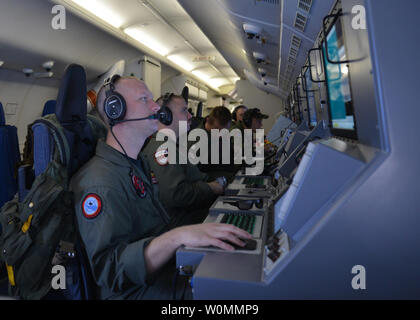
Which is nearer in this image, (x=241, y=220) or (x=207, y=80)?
(x=241, y=220)

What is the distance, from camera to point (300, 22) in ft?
9.31

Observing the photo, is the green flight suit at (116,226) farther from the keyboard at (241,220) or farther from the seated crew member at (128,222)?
the keyboard at (241,220)

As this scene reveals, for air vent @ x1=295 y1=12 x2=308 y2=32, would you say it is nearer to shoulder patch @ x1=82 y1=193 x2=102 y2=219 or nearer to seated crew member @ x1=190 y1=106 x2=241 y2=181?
seated crew member @ x1=190 y1=106 x2=241 y2=181

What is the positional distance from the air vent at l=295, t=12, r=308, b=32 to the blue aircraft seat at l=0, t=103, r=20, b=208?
11.7ft

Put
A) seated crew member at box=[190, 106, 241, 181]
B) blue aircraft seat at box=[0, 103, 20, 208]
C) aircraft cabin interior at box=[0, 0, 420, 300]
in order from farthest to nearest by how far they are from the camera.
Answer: seated crew member at box=[190, 106, 241, 181] < blue aircraft seat at box=[0, 103, 20, 208] < aircraft cabin interior at box=[0, 0, 420, 300]

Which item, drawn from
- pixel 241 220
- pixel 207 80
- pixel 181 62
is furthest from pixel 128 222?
pixel 207 80

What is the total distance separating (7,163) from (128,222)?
314cm

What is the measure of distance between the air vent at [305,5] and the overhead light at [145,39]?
481 cm

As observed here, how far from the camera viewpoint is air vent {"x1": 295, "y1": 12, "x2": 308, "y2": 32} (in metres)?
2.68

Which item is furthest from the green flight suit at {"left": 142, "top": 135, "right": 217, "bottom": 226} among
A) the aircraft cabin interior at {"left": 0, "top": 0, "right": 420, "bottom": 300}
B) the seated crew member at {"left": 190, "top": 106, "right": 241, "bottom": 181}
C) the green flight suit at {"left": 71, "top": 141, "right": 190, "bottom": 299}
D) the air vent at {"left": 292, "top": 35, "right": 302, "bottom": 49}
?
the air vent at {"left": 292, "top": 35, "right": 302, "bottom": 49}

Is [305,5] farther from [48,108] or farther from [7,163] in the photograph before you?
[48,108]
